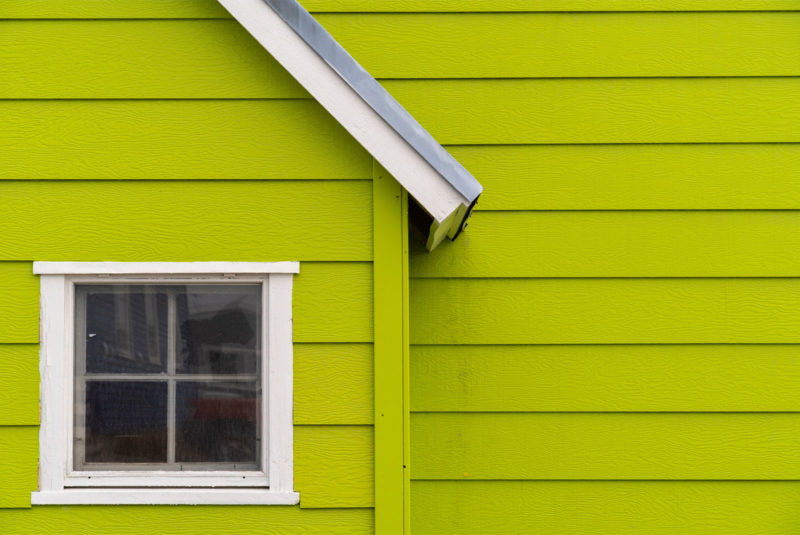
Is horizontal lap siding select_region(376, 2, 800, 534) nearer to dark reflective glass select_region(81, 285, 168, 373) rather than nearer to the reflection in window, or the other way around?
the reflection in window

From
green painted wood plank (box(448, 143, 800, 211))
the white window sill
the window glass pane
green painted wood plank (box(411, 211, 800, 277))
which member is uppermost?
green painted wood plank (box(448, 143, 800, 211))

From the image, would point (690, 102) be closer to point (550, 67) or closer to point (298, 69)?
point (550, 67)

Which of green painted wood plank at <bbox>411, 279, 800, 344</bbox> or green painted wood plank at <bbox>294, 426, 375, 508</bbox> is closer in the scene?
green painted wood plank at <bbox>294, 426, 375, 508</bbox>

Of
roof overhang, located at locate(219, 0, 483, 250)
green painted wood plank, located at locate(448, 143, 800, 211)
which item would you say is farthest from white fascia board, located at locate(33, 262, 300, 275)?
green painted wood plank, located at locate(448, 143, 800, 211)

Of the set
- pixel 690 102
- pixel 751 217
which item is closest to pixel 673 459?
pixel 751 217

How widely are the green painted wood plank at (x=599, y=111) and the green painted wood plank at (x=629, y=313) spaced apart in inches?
22.4

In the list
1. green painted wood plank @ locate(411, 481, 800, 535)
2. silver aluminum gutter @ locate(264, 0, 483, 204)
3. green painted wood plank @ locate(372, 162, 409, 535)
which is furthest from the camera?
green painted wood plank @ locate(411, 481, 800, 535)

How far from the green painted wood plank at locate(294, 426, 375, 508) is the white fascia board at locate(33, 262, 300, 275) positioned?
0.53 m

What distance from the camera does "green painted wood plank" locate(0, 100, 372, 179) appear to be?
237 cm

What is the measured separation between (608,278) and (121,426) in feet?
6.04

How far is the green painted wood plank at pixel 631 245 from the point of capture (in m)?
2.86

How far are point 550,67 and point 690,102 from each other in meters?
0.57

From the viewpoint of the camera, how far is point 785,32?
2893mm

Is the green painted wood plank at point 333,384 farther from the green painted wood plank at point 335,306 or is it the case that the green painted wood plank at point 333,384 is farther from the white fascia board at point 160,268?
the white fascia board at point 160,268
